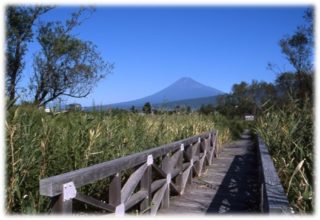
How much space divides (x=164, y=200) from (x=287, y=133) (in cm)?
186

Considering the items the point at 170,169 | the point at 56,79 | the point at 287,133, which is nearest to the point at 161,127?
the point at 170,169

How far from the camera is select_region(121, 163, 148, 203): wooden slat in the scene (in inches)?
148

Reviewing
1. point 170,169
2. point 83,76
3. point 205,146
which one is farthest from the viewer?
point 83,76

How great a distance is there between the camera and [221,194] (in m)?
6.63

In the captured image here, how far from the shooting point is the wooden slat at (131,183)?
3764 mm

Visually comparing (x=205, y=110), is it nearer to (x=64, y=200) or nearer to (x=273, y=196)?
(x=273, y=196)

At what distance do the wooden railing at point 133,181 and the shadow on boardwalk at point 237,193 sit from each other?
623 mm

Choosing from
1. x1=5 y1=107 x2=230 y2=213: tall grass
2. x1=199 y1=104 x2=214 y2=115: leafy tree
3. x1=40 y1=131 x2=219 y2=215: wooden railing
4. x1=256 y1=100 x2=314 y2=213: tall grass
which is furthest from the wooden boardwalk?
x1=199 y1=104 x2=214 y2=115: leafy tree

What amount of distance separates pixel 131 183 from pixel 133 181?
51 millimetres

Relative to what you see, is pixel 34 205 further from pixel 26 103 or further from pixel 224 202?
pixel 224 202

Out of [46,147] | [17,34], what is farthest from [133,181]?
[17,34]

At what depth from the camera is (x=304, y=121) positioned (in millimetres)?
5453

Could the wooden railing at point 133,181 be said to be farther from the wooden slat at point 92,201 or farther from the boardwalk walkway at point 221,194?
the boardwalk walkway at point 221,194

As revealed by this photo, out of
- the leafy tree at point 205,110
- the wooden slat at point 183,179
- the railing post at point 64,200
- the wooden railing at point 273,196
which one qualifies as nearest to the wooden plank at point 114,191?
the railing post at point 64,200
